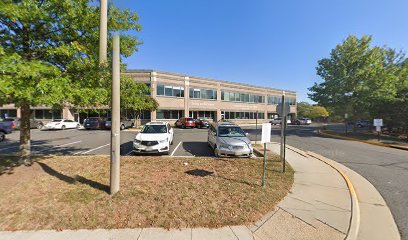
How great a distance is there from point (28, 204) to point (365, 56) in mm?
27114

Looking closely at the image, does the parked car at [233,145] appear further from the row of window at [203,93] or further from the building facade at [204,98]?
the row of window at [203,93]

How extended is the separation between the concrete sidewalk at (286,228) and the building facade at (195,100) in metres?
21.1

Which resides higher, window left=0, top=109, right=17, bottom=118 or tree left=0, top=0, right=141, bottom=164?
tree left=0, top=0, right=141, bottom=164

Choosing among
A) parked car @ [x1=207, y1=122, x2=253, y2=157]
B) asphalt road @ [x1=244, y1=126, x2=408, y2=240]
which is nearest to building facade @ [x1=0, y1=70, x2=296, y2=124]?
asphalt road @ [x1=244, y1=126, x2=408, y2=240]

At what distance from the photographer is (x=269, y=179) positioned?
6719 millimetres

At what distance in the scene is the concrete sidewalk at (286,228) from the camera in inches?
148

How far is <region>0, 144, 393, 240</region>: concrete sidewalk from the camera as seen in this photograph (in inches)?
148

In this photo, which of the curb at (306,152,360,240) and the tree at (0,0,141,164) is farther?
the tree at (0,0,141,164)

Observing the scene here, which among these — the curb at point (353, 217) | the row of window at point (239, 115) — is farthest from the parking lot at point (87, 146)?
the row of window at point (239, 115)

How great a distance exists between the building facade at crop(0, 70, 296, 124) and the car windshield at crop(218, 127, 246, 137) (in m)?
15.7

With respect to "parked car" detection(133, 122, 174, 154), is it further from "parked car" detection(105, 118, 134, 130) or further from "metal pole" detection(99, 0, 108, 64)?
"parked car" detection(105, 118, 134, 130)

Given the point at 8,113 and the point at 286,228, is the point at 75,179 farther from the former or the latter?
the point at 8,113

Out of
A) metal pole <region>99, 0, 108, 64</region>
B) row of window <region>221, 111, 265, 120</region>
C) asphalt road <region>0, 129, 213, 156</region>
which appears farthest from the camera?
row of window <region>221, 111, 265, 120</region>

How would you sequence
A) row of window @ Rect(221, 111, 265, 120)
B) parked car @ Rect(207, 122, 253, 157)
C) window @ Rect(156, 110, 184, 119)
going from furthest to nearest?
row of window @ Rect(221, 111, 265, 120)
window @ Rect(156, 110, 184, 119)
parked car @ Rect(207, 122, 253, 157)
